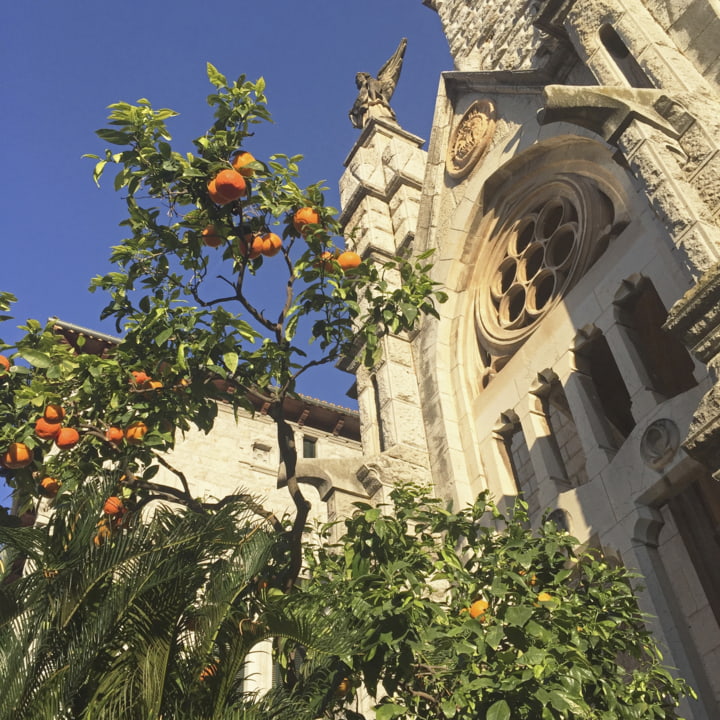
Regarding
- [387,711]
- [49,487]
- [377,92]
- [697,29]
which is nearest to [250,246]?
[49,487]

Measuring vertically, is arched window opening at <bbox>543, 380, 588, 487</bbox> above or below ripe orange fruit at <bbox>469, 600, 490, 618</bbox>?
above

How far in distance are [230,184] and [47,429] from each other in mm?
2850

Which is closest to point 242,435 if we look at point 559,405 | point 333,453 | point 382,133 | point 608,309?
point 333,453

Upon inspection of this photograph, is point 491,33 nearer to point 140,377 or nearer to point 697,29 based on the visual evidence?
point 697,29

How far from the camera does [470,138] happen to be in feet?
45.0

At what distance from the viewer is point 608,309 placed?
9508 mm

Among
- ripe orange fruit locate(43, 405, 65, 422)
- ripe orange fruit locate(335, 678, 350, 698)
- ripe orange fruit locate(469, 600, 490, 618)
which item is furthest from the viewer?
ripe orange fruit locate(43, 405, 65, 422)

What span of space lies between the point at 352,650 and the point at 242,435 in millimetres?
17331

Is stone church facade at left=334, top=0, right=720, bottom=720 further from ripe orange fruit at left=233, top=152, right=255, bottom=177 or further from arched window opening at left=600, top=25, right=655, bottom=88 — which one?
ripe orange fruit at left=233, top=152, right=255, bottom=177

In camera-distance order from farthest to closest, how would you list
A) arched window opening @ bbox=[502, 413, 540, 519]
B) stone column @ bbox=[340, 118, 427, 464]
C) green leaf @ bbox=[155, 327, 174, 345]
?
1. stone column @ bbox=[340, 118, 427, 464]
2. arched window opening @ bbox=[502, 413, 540, 519]
3. green leaf @ bbox=[155, 327, 174, 345]

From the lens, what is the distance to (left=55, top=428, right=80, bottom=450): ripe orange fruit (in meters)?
7.55

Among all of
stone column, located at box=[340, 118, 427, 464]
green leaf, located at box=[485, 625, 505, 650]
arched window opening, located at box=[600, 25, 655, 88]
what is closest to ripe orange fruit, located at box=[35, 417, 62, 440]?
green leaf, located at box=[485, 625, 505, 650]

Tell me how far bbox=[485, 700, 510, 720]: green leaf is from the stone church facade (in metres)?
2.35

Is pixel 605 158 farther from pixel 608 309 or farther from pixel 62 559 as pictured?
pixel 62 559
